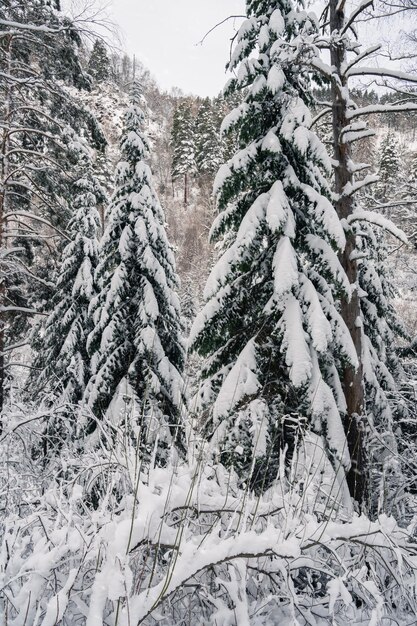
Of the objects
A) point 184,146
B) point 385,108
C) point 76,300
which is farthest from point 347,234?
point 184,146

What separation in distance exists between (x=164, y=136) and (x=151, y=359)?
81.5 m

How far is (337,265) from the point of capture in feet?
22.2

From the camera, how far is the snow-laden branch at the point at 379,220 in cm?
695

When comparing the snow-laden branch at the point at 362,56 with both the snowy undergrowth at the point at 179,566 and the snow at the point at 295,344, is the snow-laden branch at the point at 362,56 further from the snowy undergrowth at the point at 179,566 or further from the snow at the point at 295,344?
the snowy undergrowth at the point at 179,566

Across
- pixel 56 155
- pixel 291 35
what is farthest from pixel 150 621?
pixel 56 155

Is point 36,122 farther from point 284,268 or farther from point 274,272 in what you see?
point 284,268

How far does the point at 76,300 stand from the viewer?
1464 cm

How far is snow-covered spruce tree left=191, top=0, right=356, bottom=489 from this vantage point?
21.1 feet

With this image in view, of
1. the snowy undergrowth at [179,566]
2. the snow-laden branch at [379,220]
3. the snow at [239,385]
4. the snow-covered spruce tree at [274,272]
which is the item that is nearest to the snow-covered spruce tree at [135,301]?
the snow-covered spruce tree at [274,272]

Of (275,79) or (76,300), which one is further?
(76,300)

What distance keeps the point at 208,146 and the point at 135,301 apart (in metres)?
57.5

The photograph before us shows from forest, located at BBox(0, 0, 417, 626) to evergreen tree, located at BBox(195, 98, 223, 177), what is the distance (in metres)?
50.8

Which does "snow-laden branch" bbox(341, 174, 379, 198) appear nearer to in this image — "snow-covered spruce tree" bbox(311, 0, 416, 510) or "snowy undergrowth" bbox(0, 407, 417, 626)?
"snow-covered spruce tree" bbox(311, 0, 416, 510)

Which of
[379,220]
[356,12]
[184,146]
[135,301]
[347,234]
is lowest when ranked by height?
[135,301]
